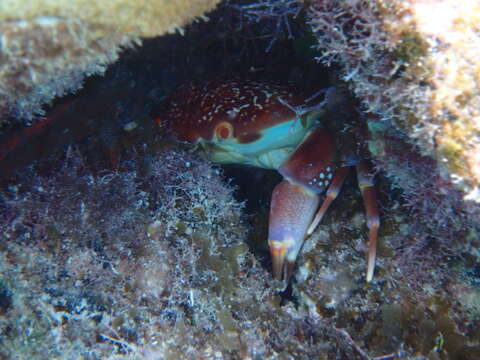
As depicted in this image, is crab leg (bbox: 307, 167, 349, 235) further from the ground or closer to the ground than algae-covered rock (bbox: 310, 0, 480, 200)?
closer to the ground

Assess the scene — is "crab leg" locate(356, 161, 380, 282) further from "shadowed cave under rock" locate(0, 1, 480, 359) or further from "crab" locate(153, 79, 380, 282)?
"shadowed cave under rock" locate(0, 1, 480, 359)

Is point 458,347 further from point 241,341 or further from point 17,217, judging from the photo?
point 17,217

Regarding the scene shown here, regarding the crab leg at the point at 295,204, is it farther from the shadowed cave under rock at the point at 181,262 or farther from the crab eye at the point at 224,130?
the crab eye at the point at 224,130

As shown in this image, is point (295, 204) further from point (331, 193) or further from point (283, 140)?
point (283, 140)

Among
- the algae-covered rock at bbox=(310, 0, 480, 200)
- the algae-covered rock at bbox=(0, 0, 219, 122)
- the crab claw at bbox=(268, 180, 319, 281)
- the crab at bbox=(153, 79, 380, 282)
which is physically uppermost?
the algae-covered rock at bbox=(0, 0, 219, 122)

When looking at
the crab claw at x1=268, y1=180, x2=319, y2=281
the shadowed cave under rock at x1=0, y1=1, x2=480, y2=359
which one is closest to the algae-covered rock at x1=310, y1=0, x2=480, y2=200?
the shadowed cave under rock at x1=0, y1=1, x2=480, y2=359

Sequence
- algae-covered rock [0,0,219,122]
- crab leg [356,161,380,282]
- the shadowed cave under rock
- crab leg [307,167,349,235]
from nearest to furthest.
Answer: algae-covered rock [0,0,219,122] < the shadowed cave under rock < crab leg [356,161,380,282] < crab leg [307,167,349,235]

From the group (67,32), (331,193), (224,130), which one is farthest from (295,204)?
(67,32)

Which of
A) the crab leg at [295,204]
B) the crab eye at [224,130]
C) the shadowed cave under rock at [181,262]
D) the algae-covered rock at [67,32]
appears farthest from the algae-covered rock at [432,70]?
the crab eye at [224,130]
